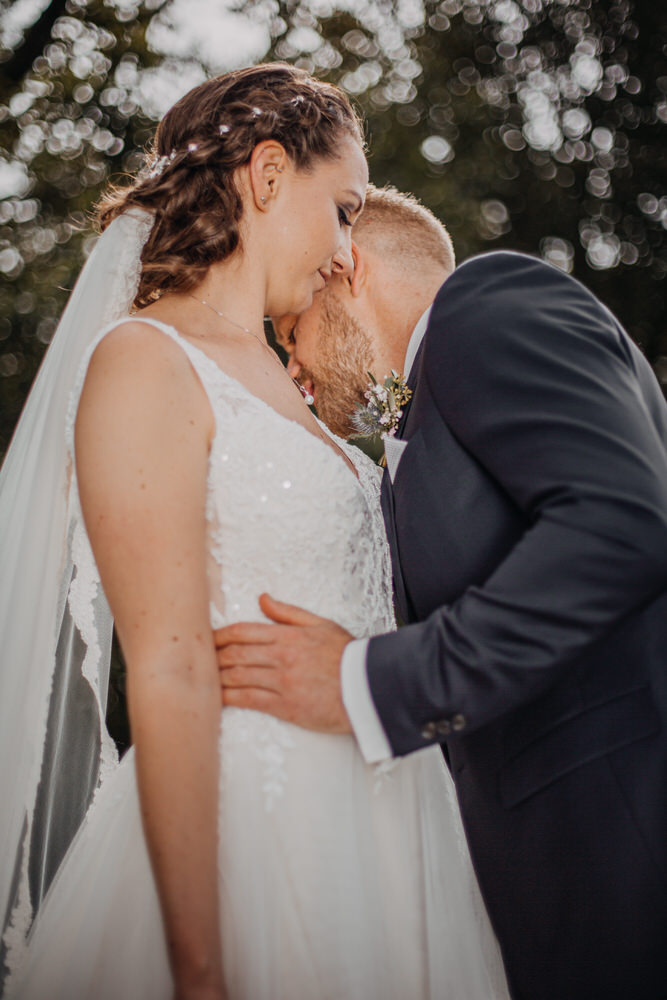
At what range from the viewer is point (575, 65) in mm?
8977

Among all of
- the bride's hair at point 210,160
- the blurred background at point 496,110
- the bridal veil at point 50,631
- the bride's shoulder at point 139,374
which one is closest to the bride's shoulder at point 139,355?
the bride's shoulder at point 139,374

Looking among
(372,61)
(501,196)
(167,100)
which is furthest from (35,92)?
(501,196)

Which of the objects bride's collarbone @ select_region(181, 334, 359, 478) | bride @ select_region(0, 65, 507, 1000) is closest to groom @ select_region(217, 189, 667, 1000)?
bride @ select_region(0, 65, 507, 1000)

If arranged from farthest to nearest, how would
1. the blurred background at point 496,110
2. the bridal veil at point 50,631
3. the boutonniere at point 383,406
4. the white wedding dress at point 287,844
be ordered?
the blurred background at point 496,110, the boutonniere at point 383,406, the bridal veil at point 50,631, the white wedding dress at point 287,844

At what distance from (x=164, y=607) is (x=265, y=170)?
1301 millimetres

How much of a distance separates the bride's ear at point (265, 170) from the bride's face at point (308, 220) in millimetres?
17

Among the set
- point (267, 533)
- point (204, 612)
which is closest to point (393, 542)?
point (267, 533)

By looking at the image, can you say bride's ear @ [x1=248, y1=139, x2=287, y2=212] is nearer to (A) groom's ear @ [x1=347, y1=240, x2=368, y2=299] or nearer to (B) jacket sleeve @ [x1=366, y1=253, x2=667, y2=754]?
(A) groom's ear @ [x1=347, y1=240, x2=368, y2=299]

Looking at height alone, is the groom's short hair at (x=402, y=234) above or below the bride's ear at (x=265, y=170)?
below

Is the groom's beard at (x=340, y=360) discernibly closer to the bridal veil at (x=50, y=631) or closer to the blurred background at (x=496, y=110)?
the bridal veil at (x=50, y=631)

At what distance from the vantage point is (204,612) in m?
1.67

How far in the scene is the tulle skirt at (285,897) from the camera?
5.27 ft

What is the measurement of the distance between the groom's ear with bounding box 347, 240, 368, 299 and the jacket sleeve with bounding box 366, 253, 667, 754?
1.19 meters

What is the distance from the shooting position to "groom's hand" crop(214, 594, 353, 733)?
5.77 feet
